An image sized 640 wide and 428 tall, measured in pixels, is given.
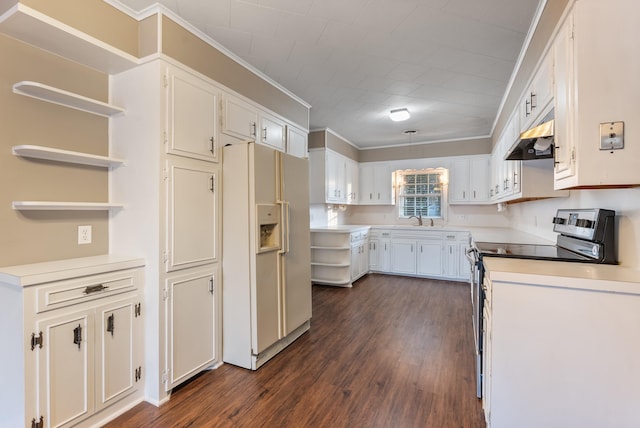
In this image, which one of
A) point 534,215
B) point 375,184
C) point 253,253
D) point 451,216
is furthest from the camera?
point 375,184

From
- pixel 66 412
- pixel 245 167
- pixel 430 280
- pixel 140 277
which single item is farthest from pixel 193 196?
pixel 430 280

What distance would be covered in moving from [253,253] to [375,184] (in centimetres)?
444

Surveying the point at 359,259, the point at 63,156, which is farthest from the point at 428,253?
the point at 63,156

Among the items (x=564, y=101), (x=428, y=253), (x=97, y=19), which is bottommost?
(x=428, y=253)

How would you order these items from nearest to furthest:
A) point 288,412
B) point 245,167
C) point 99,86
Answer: point 288,412 < point 99,86 < point 245,167

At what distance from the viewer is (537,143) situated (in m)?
1.98

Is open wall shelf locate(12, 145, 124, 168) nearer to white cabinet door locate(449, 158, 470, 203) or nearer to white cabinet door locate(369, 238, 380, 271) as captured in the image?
white cabinet door locate(369, 238, 380, 271)

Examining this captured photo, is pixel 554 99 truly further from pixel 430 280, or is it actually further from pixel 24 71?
pixel 430 280

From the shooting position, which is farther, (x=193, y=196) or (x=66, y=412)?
(x=193, y=196)

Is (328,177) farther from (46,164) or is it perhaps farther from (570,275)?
(570,275)

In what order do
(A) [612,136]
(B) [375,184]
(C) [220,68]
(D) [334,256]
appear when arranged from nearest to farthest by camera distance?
(A) [612,136] → (C) [220,68] → (D) [334,256] → (B) [375,184]

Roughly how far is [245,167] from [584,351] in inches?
90.7

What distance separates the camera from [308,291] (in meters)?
3.17

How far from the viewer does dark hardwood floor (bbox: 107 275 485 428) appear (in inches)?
73.2
